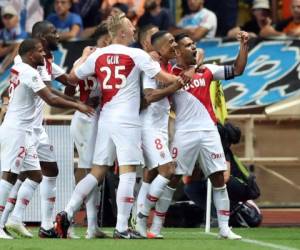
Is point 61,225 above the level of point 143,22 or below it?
below

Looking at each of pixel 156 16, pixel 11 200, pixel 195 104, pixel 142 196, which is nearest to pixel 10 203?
pixel 11 200

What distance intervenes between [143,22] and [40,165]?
7.10 m

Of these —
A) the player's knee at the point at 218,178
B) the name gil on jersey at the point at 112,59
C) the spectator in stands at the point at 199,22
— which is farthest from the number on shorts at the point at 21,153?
the spectator in stands at the point at 199,22

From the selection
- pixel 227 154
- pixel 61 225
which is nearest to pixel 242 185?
pixel 227 154

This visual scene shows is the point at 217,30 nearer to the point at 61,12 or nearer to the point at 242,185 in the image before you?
the point at 61,12

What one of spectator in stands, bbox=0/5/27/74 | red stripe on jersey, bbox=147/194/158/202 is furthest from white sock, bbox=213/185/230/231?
spectator in stands, bbox=0/5/27/74

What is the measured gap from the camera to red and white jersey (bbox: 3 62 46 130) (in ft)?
48.9

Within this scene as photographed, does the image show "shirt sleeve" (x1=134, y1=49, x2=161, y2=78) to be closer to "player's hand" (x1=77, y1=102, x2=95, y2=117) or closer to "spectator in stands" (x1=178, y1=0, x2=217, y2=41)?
"player's hand" (x1=77, y1=102, x2=95, y2=117)

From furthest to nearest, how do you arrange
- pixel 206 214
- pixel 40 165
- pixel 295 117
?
pixel 295 117, pixel 206 214, pixel 40 165

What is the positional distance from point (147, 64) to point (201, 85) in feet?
3.04

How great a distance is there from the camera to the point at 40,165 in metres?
15.8

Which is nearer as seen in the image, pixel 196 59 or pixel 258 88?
pixel 196 59

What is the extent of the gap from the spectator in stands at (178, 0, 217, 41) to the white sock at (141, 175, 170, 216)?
6.87 meters

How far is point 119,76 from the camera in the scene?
14812mm
